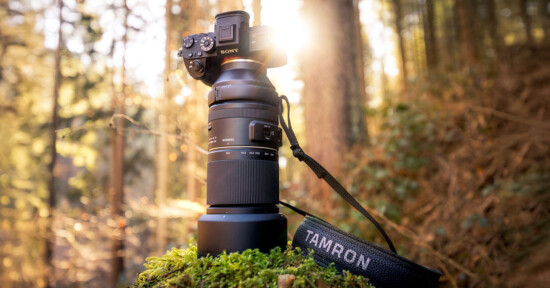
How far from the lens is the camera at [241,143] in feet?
5.52

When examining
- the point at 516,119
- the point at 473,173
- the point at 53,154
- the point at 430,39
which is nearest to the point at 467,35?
the point at 430,39

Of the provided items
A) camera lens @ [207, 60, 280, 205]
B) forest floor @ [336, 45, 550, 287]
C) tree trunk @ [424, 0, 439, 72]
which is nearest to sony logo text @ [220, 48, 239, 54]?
camera lens @ [207, 60, 280, 205]

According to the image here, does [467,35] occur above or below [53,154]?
above

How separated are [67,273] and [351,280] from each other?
11.5m

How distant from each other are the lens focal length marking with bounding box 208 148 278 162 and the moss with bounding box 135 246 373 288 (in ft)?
1.46

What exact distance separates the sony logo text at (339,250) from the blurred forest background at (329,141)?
3.30ft

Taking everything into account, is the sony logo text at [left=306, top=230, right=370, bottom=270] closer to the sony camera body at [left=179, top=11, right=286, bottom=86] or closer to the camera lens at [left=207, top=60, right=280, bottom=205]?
the camera lens at [left=207, top=60, right=280, bottom=205]

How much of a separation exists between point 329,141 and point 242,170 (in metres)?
3.29

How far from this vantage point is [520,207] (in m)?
3.09

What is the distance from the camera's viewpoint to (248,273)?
1453 millimetres

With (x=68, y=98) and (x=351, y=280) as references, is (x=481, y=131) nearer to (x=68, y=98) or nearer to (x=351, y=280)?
(x=351, y=280)

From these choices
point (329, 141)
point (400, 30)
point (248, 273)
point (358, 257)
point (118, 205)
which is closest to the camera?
point (248, 273)

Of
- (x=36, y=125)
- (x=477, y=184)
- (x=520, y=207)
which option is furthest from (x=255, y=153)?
(x=36, y=125)

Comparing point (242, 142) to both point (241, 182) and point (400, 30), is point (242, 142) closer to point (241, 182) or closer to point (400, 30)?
point (241, 182)
